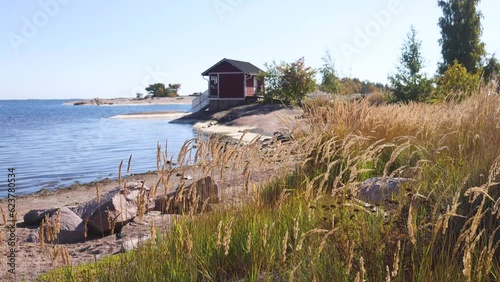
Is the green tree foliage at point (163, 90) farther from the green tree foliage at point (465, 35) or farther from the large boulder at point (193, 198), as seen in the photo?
the large boulder at point (193, 198)

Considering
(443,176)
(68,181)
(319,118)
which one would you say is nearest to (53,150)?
(68,181)

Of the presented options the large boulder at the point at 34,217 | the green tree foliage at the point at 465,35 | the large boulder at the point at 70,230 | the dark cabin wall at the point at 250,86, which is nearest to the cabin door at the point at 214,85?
the dark cabin wall at the point at 250,86

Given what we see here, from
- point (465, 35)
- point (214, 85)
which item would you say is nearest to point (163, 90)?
point (214, 85)

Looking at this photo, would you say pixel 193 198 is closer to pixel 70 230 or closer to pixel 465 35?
pixel 70 230

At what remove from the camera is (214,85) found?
4788 cm

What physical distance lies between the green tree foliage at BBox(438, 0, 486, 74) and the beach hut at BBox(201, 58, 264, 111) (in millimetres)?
19304

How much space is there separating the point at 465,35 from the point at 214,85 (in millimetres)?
24756

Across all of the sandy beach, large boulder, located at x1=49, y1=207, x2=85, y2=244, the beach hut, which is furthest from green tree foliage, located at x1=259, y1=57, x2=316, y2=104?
large boulder, located at x1=49, y1=207, x2=85, y2=244

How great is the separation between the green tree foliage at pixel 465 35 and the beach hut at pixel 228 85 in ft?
63.3

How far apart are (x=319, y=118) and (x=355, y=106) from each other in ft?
2.23

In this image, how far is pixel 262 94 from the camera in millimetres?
47000

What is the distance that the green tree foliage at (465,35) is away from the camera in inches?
1893

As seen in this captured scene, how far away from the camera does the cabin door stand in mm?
47122

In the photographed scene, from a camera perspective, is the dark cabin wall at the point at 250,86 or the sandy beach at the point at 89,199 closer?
the sandy beach at the point at 89,199
